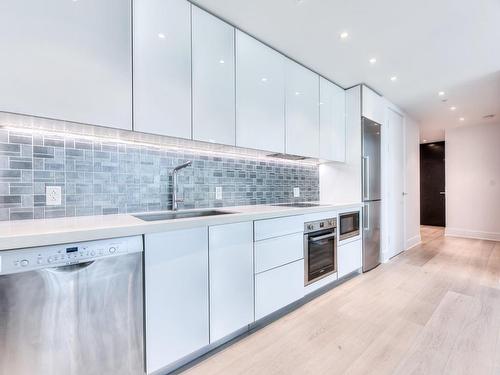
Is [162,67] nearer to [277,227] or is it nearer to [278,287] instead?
[277,227]

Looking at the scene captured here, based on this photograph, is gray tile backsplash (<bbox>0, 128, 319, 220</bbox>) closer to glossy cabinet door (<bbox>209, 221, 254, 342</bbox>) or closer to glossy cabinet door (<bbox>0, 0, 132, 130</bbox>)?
glossy cabinet door (<bbox>0, 0, 132, 130</bbox>)

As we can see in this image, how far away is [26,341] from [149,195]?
105 cm

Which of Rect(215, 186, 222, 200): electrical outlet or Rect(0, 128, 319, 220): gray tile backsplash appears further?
Rect(215, 186, 222, 200): electrical outlet

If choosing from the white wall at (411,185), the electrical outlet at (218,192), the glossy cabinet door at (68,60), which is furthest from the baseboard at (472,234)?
the glossy cabinet door at (68,60)

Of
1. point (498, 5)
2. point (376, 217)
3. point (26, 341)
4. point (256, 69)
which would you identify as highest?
point (498, 5)

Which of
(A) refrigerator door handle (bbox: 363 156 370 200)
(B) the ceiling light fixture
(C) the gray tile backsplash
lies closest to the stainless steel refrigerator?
(A) refrigerator door handle (bbox: 363 156 370 200)

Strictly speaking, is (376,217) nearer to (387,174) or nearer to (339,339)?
(387,174)

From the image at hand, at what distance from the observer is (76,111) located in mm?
1302

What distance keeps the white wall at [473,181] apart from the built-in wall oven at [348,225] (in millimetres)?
4291

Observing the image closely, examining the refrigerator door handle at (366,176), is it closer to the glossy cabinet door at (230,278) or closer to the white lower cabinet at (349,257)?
the white lower cabinet at (349,257)

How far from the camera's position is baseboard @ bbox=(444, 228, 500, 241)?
17.0 ft

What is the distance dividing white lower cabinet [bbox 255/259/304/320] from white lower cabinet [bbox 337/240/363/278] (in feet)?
2.44

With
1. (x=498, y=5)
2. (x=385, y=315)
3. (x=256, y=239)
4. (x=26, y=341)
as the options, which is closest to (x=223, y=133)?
(x=256, y=239)

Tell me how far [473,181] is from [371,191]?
12.9ft
